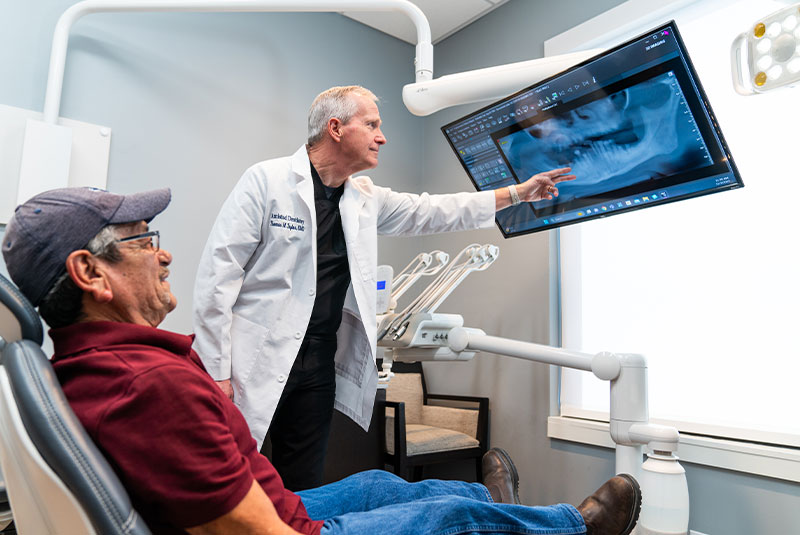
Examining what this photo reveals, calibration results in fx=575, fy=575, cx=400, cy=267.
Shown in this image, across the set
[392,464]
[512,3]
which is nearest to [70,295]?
[392,464]

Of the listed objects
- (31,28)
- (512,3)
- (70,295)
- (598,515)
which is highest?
(512,3)

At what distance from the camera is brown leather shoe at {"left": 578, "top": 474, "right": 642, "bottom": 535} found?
125cm

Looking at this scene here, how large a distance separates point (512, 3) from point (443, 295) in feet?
6.36

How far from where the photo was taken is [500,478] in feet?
5.23

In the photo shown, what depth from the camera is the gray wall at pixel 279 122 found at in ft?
7.95

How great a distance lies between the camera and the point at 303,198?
6.06 feet

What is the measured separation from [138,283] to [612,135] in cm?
144

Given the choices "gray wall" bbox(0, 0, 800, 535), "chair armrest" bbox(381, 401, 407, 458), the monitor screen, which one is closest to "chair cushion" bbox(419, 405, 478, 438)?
"gray wall" bbox(0, 0, 800, 535)

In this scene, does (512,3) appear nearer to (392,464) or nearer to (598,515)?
(392,464)

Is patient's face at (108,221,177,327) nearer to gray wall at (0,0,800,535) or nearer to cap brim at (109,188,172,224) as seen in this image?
cap brim at (109,188,172,224)

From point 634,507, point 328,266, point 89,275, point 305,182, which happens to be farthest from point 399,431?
point 89,275

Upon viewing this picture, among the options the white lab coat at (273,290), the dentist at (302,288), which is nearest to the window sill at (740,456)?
the dentist at (302,288)

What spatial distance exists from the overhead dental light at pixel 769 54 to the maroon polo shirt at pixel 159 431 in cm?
111

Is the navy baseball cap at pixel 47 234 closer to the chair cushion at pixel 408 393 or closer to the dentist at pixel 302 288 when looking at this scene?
the dentist at pixel 302 288
